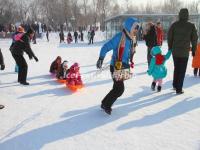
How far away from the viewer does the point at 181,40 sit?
7652 mm

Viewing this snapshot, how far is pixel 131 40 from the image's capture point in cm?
599

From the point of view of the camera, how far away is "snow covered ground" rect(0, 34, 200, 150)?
4914 millimetres

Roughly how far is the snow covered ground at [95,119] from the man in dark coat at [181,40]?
0.66 metres

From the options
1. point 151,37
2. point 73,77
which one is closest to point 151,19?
point 151,37

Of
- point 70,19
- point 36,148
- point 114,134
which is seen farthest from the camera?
point 70,19

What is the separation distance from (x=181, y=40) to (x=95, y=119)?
294cm

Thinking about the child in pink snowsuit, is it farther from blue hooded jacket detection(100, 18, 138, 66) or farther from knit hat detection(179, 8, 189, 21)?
knit hat detection(179, 8, 189, 21)

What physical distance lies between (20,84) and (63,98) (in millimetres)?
2155

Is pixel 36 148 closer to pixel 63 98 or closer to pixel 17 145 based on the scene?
pixel 17 145

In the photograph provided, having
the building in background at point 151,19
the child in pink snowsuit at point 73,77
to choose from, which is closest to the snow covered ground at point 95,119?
the child in pink snowsuit at point 73,77

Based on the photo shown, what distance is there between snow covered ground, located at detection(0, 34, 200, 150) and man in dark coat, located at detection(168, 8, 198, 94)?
661 millimetres

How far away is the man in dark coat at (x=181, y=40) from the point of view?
24.7 ft

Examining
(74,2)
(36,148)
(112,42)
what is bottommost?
(36,148)

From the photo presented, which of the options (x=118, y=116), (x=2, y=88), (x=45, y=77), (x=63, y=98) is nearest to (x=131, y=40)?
(x=118, y=116)
